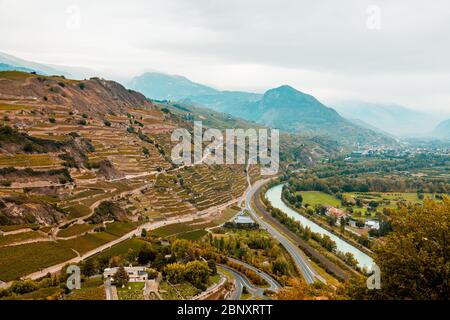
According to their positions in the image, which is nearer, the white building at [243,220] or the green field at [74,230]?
the green field at [74,230]

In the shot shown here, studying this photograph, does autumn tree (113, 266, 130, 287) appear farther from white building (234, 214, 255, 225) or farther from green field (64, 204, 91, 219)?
white building (234, 214, 255, 225)

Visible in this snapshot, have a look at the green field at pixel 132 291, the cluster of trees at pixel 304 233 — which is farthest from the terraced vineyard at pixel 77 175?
the cluster of trees at pixel 304 233

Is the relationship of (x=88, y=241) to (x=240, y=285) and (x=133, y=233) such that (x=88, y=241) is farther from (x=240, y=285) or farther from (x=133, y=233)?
(x=240, y=285)

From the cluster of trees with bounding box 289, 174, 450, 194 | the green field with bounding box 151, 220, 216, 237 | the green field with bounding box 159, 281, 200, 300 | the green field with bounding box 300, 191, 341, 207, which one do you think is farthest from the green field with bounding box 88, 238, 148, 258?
the cluster of trees with bounding box 289, 174, 450, 194

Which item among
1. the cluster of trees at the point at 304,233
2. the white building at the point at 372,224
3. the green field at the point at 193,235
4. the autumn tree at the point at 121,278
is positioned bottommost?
the white building at the point at 372,224

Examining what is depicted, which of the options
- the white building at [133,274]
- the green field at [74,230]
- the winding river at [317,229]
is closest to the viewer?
the white building at [133,274]

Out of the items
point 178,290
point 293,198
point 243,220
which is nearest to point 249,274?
point 178,290

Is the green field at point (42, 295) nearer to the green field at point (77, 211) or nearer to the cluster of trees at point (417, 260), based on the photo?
the green field at point (77, 211)
